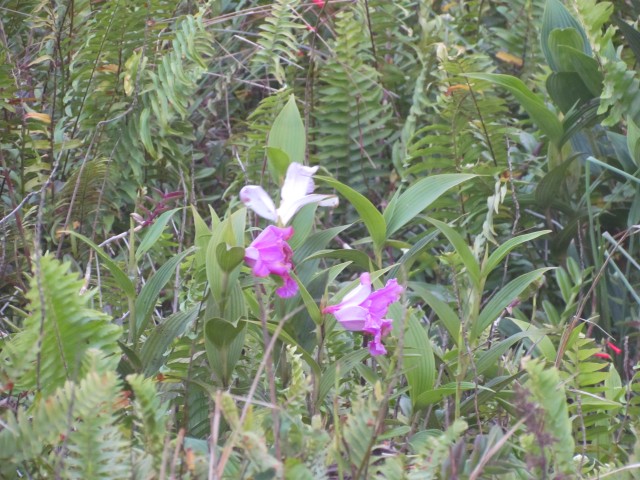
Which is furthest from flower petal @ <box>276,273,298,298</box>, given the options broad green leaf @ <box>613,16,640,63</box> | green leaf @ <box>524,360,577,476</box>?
broad green leaf @ <box>613,16,640,63</box>

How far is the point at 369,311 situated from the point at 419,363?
190 millimetres

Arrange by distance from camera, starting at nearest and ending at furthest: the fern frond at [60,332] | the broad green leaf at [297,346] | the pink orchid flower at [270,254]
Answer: the fern frond at [60,332] < the pink orchid flower at [270,254] < the broad green leaf at [297,346]

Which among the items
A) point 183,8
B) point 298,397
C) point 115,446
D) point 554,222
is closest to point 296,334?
point 298,397

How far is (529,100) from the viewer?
240 centimetres

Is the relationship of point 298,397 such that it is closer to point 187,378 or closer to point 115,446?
point 115,446

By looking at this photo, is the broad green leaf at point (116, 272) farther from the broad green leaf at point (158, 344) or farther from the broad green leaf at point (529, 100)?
the broad green leaf at point (529, 100)

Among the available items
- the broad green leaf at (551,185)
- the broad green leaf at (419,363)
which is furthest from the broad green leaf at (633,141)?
the broad green leaf at (419,363)

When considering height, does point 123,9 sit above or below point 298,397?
above

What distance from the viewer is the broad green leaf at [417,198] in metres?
1.75

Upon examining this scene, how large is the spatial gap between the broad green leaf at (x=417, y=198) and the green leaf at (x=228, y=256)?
434mm

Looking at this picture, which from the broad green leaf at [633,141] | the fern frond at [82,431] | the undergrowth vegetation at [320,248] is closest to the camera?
the fern frond at [82,431]

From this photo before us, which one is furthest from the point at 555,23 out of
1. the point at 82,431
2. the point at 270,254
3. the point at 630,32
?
the point at 82,431

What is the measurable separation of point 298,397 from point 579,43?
171 cm

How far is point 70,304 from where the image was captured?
1.32 m
